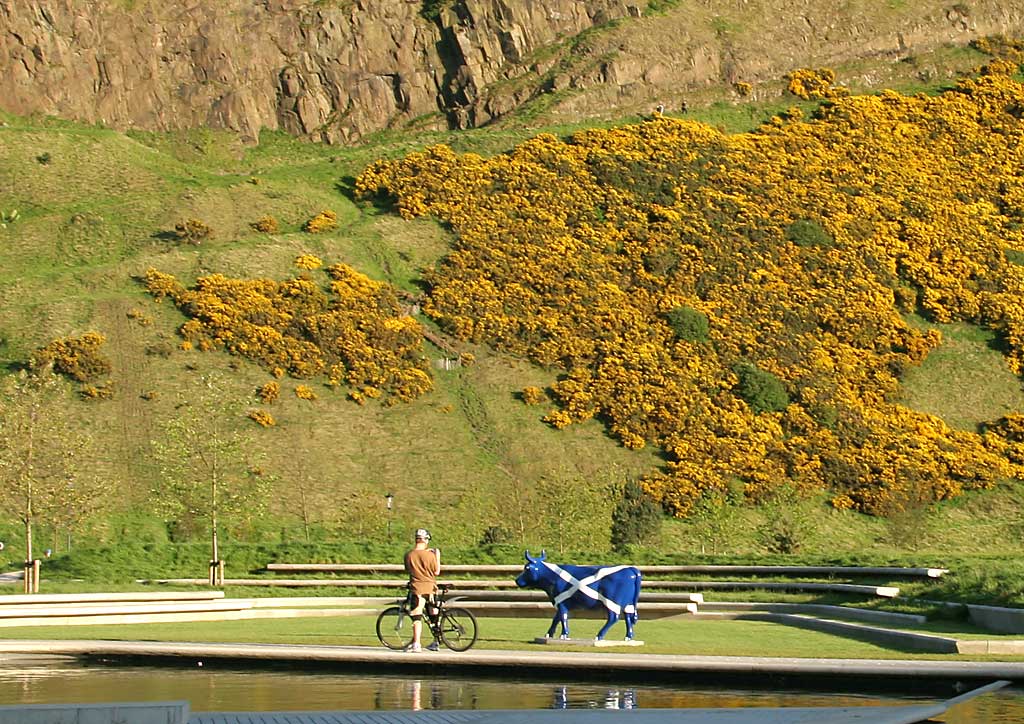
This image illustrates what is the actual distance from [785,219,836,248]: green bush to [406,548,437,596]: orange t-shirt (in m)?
58.9

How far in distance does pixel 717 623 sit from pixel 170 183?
2355 inches

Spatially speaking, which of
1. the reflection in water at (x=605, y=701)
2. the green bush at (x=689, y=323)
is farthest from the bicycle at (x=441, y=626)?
the green bush at (x=689, y=323)

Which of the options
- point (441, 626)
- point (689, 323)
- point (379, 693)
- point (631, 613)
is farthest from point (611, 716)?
point (689, 323)

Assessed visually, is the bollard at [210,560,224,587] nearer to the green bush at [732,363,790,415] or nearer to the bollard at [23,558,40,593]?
the bollard at [23,558,40,593]

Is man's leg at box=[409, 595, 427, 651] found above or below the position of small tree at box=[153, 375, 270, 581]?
below

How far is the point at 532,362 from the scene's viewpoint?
6731 cm

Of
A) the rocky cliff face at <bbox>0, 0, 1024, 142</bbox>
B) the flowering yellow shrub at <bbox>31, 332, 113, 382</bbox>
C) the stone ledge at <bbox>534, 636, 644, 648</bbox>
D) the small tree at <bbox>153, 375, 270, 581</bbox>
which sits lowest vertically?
the stone ledge at <bbox>534, 636, 644, 648</bbox>

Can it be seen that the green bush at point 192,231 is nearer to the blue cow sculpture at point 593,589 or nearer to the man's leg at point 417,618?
the blue cow sculpture at point 593,589

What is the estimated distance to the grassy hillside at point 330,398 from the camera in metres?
53.6

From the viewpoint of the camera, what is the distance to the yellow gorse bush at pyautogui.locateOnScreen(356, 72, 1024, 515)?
6222 centimetres

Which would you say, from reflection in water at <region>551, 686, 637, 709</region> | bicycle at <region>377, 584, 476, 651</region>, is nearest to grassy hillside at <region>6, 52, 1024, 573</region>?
bicycle at <region>377, 584, 476, 651</region>

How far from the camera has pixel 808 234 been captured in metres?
77.9

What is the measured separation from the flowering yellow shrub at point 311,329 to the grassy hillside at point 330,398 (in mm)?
912

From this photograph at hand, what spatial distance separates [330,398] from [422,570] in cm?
4195
